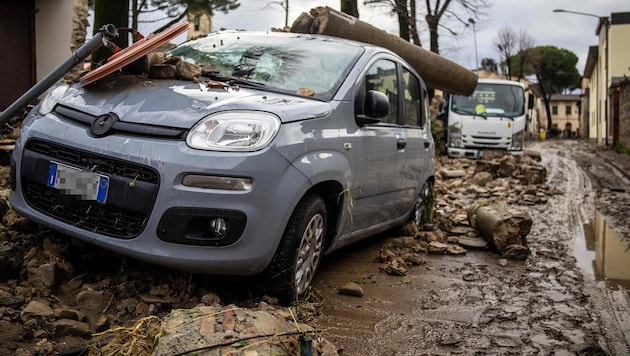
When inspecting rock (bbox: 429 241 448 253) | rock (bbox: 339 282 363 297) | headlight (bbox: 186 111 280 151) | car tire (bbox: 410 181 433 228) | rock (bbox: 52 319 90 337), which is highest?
headlight (bbox: 186 111 280 151)

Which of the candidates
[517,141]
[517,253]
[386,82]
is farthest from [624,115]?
[386,82]

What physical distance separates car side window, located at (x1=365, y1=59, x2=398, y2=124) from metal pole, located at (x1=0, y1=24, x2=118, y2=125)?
1.94m

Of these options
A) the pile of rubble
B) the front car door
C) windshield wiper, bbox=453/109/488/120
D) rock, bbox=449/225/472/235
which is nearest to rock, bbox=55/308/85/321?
the front car door

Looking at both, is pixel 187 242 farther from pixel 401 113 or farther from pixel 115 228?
pixel 401 113

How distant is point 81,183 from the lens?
3.59 metres

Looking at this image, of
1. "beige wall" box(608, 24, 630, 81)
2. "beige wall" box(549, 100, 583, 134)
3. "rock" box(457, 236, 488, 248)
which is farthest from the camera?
"beige wall" box(549, 100, 583, 134)

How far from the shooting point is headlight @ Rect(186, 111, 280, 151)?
358 centimetres

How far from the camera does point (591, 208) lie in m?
9.92

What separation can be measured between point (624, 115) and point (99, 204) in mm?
27873

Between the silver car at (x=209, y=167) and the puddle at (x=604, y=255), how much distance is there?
231cm

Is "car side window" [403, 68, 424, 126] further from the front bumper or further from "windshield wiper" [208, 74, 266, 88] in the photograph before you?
the front bumper

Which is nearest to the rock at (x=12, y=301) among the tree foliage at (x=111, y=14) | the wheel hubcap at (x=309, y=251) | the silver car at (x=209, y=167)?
the silver car at (x=209, y=167)

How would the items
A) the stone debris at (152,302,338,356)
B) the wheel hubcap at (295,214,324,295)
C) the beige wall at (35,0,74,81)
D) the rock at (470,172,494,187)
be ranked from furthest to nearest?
the rock at (470,172,494,187)
the beige wall at (35,0,74,81)
the wheel hubcap at (295,214,324,295)
the stone debris at (152,302,338,356)

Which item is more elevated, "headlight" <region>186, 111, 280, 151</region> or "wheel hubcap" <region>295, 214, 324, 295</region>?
"headlight" <region>186, 111, 280, 151</region>
